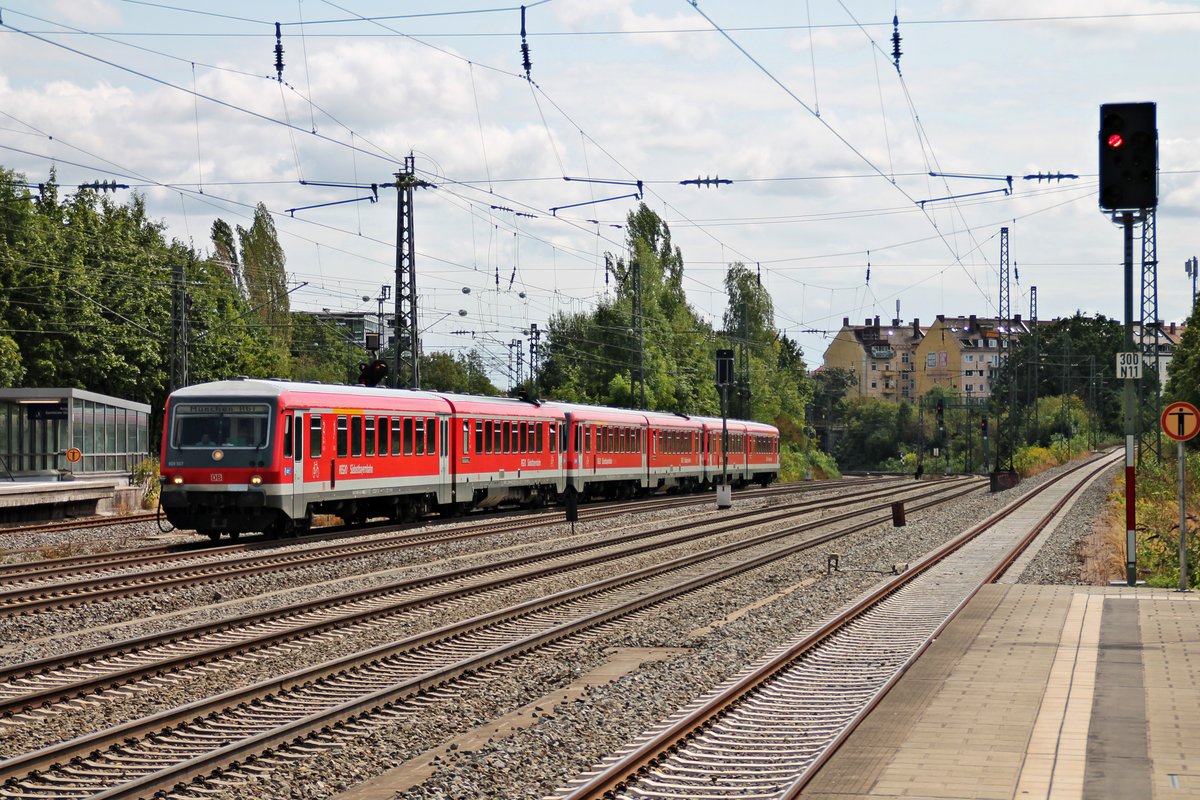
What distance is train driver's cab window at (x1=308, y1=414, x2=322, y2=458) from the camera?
27.0 metres

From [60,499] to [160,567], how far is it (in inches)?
508

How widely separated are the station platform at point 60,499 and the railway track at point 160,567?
7510mm

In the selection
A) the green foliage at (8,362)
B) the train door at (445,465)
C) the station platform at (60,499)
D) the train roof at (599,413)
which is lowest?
the station platform at (60,499)

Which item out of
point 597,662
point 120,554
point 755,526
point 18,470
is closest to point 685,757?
point 597,662

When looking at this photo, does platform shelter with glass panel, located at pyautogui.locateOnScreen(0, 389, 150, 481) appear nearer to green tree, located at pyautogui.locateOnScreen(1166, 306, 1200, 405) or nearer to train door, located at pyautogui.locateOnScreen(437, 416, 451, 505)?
train door, located at pyautogui.locateOnScreen(437, 416, 451, 505)

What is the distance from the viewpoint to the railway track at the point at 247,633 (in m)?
11.9

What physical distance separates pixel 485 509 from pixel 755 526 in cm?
885

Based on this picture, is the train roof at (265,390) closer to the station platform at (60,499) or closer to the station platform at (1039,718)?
the station platform at (60,499)

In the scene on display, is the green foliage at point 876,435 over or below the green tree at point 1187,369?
below

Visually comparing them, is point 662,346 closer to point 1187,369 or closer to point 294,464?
point 1187,369

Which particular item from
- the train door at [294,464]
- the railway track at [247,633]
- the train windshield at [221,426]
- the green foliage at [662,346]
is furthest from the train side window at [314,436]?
the green foliage at [662,346]

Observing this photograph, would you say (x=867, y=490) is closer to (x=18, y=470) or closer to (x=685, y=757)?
(x=18, y=470)

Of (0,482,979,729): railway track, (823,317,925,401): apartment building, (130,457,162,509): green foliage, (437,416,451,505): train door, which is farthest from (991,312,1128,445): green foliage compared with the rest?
(0,482,979,729): railway track

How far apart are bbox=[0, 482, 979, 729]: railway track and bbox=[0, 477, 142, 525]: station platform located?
12.7 m
